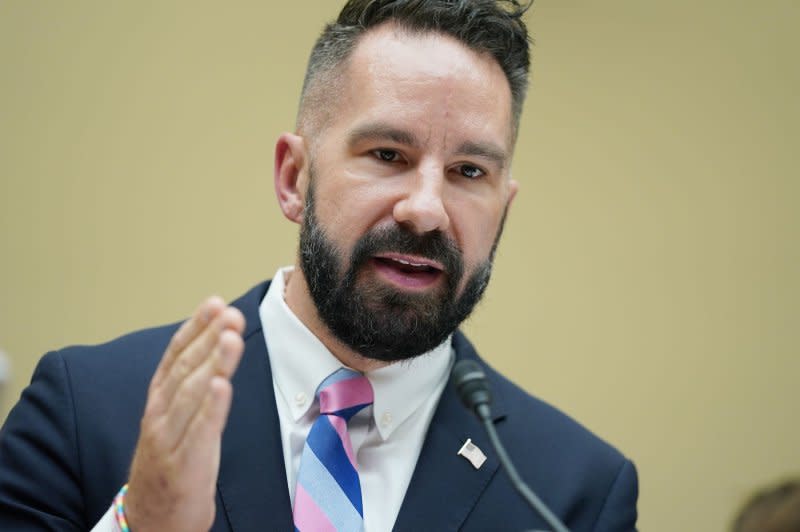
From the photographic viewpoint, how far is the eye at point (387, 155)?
1.97 metres

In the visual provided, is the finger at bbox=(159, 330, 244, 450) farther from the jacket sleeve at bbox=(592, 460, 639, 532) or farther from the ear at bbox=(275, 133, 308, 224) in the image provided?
the jacket sleeve at bbox=(592, 460, 639, 532)

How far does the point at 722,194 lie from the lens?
3539mm

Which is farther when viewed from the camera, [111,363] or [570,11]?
[570,11]

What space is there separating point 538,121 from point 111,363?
6.61 ft

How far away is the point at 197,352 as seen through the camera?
56.2 inches

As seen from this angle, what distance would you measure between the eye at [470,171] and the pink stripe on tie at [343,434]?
0.56m

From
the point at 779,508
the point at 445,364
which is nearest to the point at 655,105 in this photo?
the point at 445,364

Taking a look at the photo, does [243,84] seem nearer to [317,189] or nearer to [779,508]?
[317,189]

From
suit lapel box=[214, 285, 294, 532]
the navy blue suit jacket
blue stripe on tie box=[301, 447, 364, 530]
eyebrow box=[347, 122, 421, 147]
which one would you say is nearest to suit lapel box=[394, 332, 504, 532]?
the navy blue suit jacket

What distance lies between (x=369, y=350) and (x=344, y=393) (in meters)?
0.10

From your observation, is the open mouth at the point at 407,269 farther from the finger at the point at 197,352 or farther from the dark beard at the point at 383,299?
the finger at the point at 197,352

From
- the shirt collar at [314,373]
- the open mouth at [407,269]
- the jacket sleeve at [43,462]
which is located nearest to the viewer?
the jacket sleeve at [43,462]

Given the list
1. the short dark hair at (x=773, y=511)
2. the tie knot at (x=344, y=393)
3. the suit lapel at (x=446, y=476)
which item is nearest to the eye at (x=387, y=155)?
the tie knot at (x=344, y=393)

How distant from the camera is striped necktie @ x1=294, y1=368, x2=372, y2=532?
1880mm
